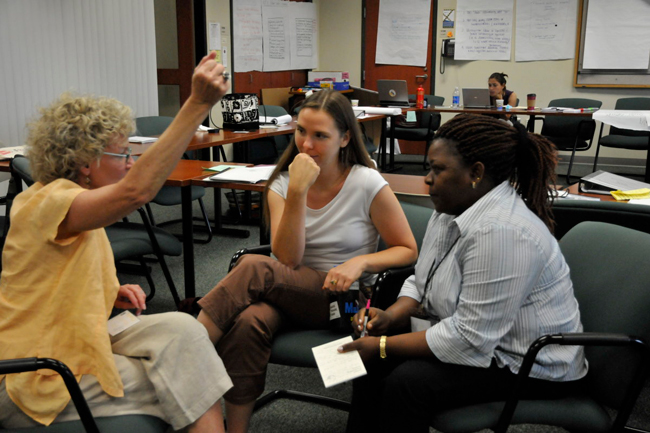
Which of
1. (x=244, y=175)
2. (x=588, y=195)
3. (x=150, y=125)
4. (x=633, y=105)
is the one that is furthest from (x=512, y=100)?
(x=244, y=175)

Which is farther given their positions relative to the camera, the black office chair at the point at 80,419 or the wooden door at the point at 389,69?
the wooden door at the point at 389,69

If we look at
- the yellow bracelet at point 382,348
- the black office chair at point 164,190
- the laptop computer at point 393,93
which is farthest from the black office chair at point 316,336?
the laptop computer at point 393,93

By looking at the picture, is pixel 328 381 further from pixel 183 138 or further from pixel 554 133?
pixel 554 133

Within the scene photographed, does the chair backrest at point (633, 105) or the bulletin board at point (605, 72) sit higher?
the bulletin board at point (605, 72)

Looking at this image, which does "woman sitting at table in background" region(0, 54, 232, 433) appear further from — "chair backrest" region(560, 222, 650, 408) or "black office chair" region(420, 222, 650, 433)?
"chair backrest" region(560, 222, 650, 408)

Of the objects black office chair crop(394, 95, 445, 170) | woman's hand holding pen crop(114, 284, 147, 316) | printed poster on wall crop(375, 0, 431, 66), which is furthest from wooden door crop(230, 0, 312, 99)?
woman's hand holding pen crop(114, 284, 147, 316)

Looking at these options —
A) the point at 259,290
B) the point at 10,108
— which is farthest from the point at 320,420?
the point at 10,108

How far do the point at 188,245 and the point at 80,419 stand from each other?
1648mm

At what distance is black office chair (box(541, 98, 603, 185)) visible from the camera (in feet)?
19.4

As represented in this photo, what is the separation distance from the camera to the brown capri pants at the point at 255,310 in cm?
161

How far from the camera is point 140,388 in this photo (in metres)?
1.30

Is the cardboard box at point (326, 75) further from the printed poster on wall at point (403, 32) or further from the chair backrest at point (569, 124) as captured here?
the chair backrest at point (569, 124)

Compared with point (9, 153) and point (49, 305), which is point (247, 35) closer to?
point (9, 153)

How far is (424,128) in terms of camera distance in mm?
6953
